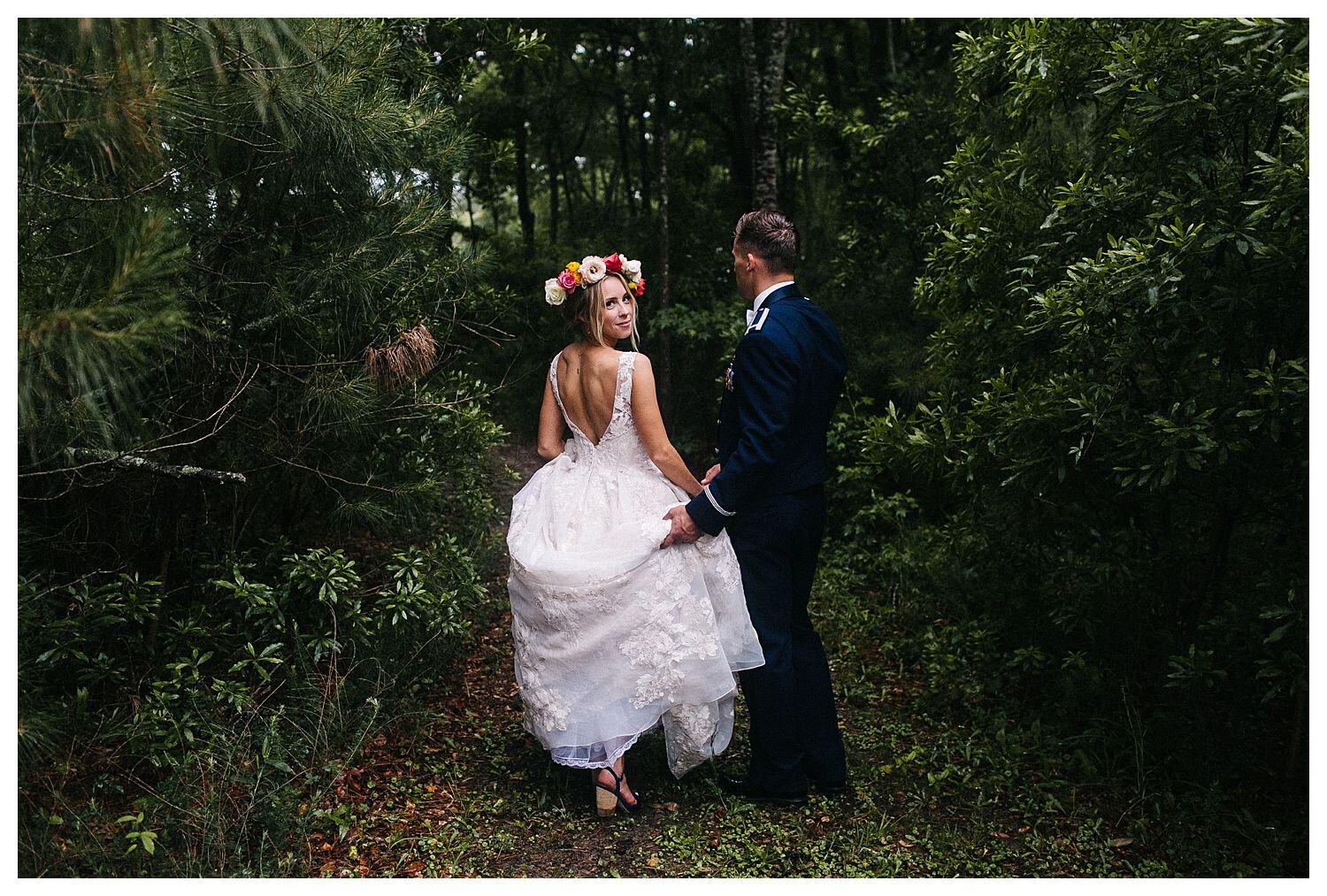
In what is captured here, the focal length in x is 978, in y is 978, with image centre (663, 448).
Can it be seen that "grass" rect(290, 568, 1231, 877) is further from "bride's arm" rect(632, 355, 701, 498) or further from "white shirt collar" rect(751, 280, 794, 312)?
"white shirt collar" rect(751, 280, 794, 312)

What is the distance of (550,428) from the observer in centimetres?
377

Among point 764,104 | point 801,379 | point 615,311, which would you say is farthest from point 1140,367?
point 764,104

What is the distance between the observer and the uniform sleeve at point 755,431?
11.0 feet

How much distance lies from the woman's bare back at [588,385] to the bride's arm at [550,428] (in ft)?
0.29

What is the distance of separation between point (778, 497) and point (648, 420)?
542 mm

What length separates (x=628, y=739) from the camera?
3.47 m

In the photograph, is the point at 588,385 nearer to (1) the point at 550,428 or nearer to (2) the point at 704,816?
(1) the point at 550,428

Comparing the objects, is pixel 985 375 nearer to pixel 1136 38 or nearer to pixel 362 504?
pixel 1136 38

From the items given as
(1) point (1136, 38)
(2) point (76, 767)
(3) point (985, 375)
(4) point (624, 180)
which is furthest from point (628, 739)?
(4) point (624, 180)

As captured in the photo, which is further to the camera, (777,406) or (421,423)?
(421,423)

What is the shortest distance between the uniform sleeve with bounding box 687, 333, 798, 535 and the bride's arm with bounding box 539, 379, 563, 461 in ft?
2.15

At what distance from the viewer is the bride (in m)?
3.44

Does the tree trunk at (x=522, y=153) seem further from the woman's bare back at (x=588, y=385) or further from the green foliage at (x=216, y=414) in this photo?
the woman's bare back at (x=588, y=385)

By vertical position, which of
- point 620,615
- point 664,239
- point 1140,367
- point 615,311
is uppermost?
point 615,311
